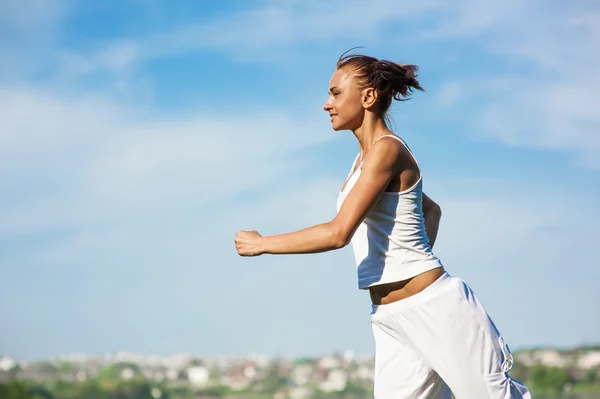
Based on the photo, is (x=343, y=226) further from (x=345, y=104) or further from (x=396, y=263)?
(x=345, y=104)

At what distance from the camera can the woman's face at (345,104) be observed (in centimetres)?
330

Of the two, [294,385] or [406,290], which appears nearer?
[406,290]

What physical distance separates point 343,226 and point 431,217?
2.98 ft

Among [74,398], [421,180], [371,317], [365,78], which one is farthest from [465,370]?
[74,398]

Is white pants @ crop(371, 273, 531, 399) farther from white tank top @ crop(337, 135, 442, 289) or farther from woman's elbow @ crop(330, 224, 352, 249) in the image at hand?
woman's elbow @ crop(330, 224, 352, 249)

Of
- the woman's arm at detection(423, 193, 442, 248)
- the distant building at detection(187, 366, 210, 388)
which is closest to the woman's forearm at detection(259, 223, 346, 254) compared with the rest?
the woman's arm at detection(423, 193, 442, 248)

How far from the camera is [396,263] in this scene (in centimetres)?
316

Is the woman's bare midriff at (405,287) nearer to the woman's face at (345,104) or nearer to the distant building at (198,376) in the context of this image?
the woman's face at (345,104)

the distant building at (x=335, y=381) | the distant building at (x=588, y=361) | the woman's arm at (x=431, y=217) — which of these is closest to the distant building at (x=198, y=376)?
the distant building at (x=335, y=381)

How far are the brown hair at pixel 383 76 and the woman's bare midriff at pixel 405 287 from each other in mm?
704

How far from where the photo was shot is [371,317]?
10.9 feet

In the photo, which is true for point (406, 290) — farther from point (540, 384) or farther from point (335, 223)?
point (540, 384)

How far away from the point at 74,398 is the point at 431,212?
103 feet

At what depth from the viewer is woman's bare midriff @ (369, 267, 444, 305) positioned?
10.4ft
